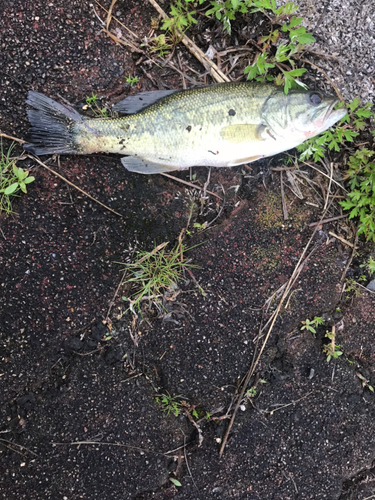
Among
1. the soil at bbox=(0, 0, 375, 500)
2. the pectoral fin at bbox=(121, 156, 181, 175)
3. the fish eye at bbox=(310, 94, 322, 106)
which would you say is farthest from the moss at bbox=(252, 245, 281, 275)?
the fish eye at bbox=(310, 94, 322, 106)

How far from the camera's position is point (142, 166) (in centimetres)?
276

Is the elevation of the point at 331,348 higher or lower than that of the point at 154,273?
lower

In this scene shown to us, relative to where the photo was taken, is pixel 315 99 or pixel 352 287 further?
pixel 352 287

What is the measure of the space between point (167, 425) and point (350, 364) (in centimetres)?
181

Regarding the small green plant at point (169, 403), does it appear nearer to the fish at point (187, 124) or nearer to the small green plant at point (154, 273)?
the small green plant at point (154, 273)

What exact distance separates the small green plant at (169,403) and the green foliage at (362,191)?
7.53ft

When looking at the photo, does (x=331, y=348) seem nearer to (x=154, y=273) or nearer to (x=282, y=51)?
(x=154, y=273)

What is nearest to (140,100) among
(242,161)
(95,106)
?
(95,106)

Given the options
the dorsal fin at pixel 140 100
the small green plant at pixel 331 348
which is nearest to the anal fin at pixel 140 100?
the dorsal fin at pixel 140 100

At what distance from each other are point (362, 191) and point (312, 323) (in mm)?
1325

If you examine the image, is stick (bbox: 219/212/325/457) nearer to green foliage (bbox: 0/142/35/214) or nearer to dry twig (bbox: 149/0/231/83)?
dry twig (bbox: 149/0/231/83)

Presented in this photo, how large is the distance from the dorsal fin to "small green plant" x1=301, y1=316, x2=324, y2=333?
2.36 meters

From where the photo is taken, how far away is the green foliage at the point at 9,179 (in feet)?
8.54

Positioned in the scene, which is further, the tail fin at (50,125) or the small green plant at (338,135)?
the small green plant at (338,135)
